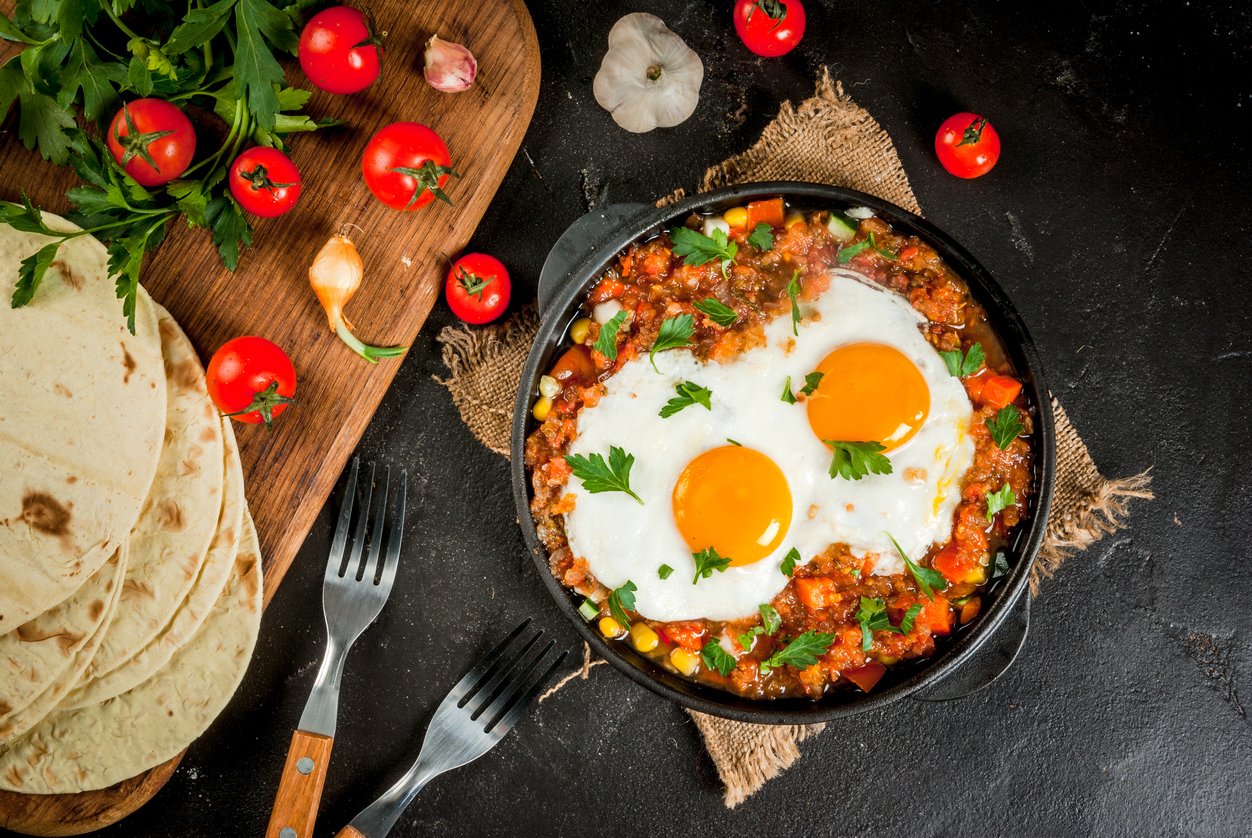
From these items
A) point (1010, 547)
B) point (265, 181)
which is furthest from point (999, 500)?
point (265, 181)

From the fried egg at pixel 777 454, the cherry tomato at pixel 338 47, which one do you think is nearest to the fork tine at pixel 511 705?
the fried egg at pixel 777 454

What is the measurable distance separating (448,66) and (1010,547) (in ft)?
10.6

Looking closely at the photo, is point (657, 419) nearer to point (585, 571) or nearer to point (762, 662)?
point (585, 571)

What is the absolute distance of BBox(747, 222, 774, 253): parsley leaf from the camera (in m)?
3.01

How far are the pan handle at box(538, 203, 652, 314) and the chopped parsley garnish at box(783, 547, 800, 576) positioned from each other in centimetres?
150

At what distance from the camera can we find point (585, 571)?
309 cm

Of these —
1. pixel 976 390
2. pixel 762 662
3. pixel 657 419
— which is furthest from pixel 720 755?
pixel 976 390

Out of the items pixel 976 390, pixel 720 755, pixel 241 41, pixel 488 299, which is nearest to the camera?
pixel 241 41

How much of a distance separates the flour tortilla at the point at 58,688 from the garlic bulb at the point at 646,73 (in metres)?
2.97

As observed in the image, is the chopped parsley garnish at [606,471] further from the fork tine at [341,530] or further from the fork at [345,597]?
the fork tine at [341,530]

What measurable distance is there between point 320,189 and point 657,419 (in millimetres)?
1910

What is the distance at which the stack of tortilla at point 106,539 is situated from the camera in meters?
2.98

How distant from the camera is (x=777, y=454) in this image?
9.55ft

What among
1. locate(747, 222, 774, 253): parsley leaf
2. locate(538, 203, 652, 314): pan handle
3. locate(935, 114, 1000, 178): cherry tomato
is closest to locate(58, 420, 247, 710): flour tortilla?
locate(538, 203, 652, 314): pan handle
